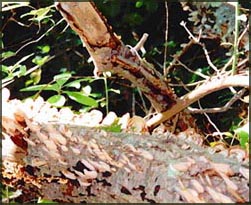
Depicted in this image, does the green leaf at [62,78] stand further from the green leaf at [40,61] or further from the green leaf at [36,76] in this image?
the green leaf at [36,76]

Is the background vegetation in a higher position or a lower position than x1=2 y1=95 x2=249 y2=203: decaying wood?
lower

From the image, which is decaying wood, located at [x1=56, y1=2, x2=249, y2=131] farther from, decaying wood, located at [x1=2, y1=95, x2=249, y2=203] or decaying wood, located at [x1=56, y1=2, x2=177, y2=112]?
decaying wood, located at [x1=2, y1=95, x2=249, y2=203]

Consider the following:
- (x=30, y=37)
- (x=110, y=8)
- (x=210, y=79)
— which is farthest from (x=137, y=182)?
(x=30, y=37)

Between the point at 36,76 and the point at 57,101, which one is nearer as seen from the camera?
the point at 57,101

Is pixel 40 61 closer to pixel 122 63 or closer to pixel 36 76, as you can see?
pixel 36 76

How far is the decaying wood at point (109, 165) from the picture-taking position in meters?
0.56

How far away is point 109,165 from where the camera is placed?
0.64 m

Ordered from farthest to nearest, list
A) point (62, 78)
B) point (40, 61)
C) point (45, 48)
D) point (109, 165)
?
point (45, 48), point (40, 61), point (62, 78), point (109, 165)

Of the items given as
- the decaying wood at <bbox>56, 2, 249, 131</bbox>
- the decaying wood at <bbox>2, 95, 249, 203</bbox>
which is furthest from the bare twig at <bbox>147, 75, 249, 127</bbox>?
the decaying wood at <bbox>2, 95, 249, 203</bbox>

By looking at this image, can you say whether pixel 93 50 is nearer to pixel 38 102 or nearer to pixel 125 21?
pixel 38 102

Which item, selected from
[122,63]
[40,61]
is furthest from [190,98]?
[40,61]

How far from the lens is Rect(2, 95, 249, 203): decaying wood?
1.83ft

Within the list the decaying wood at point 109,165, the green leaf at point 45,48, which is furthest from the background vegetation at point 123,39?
the decaying wood at point 109,165

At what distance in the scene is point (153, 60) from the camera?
1523mm
